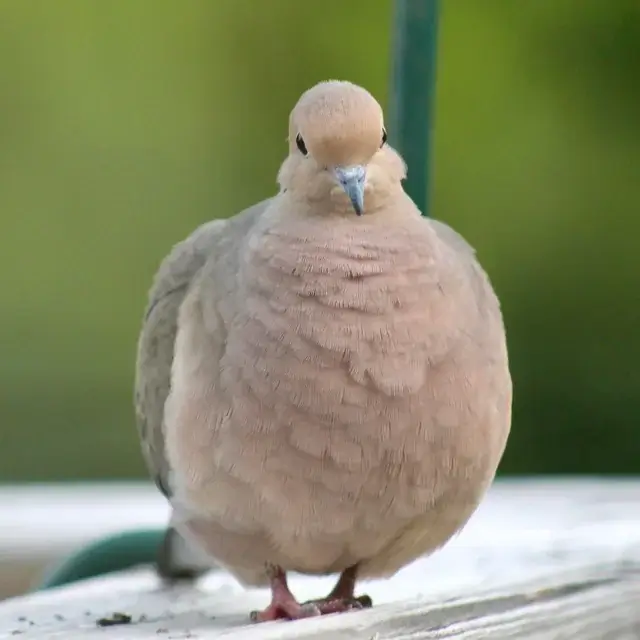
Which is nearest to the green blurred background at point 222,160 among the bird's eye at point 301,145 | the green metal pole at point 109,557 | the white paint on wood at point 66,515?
the white paint on wood at point 66,515

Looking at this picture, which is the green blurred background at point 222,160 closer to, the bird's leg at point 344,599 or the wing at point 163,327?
the wing at point 163,327

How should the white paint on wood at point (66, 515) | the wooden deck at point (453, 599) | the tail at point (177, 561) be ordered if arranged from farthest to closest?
the white paint on wood at point (66, 515), the tail at point (177, 561), the wooden deck at point (453, 599)

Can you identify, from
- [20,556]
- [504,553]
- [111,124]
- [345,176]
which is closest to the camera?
[345,176]

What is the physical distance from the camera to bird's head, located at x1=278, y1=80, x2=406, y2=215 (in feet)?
2.83

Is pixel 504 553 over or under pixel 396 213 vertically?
under

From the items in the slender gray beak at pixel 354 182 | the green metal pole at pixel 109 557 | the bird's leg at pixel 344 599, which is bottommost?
the green metal pole at pixel 109 557

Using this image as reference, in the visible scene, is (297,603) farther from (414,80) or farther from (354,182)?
(414,80)

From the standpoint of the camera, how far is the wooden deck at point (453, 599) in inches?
32.1

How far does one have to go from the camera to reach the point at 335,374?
0.87m

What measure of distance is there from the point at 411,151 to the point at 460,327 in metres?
0.25

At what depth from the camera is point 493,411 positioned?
96 cm

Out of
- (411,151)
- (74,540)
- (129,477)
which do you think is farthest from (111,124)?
(411,151)

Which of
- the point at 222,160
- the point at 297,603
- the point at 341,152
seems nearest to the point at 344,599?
the point at 297,603

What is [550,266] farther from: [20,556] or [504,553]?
[20,556]
